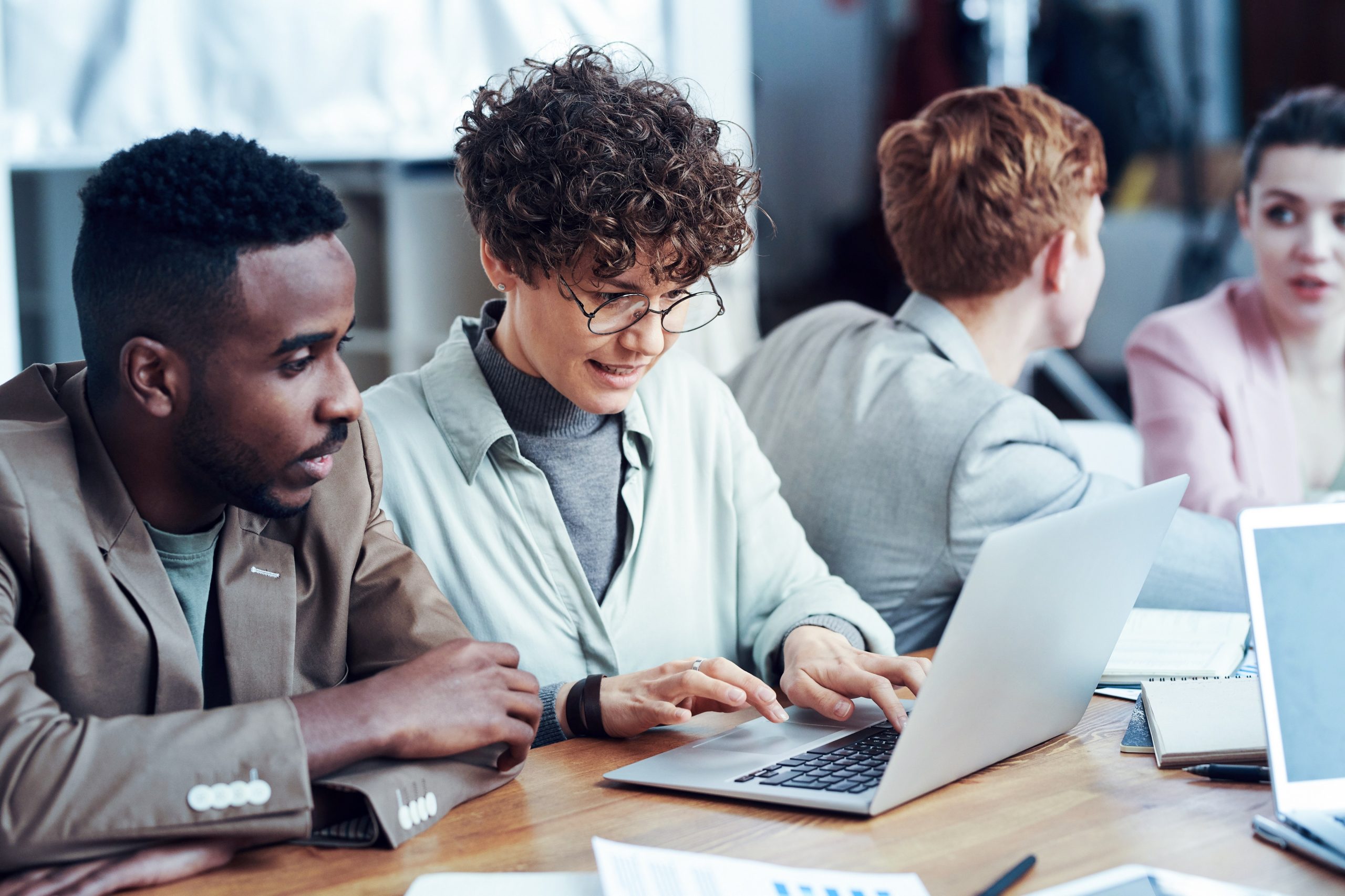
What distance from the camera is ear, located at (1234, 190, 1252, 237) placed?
2264mm

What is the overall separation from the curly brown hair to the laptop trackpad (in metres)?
0.46

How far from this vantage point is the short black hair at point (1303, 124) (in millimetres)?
2098

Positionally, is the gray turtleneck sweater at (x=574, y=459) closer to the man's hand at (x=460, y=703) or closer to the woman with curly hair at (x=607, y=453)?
the woman with curly hair at (x=607, y=453)

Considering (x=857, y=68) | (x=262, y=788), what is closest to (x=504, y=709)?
(x=262, y=788)

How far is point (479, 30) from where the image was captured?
9.39 ft

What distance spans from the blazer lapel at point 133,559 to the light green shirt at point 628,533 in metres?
0.37

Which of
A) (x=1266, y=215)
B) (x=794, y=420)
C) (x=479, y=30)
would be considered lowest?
(x=794, y=420)

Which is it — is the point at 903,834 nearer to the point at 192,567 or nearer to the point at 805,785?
the point at 805,785

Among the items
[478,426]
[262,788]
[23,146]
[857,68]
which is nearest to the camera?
[262,788]

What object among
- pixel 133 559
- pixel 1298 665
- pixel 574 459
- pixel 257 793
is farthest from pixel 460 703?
pixel 1298 665

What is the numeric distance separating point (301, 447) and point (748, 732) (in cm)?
50

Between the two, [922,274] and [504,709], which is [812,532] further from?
[504,709]

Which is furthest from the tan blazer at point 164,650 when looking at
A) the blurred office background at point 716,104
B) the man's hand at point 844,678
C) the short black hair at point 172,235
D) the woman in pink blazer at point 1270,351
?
the blurred office background at point 716,104

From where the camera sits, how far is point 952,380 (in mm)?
1620
